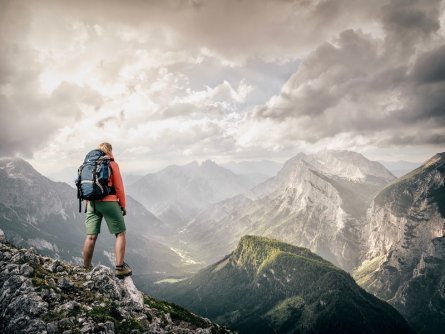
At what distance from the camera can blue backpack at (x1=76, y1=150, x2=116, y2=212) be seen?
17016mm

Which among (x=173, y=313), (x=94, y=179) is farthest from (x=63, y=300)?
(x=173, y=313)

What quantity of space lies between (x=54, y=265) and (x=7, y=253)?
3072 mm

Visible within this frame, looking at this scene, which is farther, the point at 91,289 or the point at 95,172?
the point at 91,289

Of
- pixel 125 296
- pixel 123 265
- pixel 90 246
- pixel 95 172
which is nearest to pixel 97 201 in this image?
pixel 95 172

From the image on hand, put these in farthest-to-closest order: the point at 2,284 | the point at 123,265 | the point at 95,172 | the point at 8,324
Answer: the point at 123,265 < the point at 2,284 < the point at 95,172 < the point at 8,324

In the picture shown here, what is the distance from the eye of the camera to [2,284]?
1820cm

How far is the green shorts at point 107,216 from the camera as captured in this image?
690 inches

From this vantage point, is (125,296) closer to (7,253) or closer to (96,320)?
(96,320)

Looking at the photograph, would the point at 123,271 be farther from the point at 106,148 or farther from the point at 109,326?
the point at 106,148

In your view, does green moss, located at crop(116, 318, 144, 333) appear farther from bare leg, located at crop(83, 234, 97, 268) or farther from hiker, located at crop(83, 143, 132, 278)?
bare leg, located at crop(83, 234, 97, 268)

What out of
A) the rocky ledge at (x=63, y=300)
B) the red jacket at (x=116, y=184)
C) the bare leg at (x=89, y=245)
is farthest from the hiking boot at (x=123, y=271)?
the red jacket at (x=116, y=184)

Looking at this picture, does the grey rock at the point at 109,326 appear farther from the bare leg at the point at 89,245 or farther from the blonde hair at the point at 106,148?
the blonde hair at the point at 106,148

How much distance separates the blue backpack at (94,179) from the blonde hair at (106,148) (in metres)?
0.99

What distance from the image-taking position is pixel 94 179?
17.0 metres
